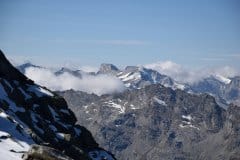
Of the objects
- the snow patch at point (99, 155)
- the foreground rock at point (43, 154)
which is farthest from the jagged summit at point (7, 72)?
the foreground rock at point (43, 154)

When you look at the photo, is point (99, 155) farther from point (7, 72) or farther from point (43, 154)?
point (43, 154)

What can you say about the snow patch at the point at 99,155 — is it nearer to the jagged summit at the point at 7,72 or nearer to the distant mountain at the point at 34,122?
the distant mountain at the point at 34,122

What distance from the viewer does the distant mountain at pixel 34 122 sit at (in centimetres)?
9431

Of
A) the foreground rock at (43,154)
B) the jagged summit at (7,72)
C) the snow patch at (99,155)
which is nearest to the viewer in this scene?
the foreground rock at (43,154)

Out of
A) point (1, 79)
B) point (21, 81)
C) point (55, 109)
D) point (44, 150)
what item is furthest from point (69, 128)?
point (44, 150)

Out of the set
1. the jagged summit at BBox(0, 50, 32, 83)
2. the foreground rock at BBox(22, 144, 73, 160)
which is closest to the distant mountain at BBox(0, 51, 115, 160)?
the jagged summit at BBox(0, 50, 32, 83)

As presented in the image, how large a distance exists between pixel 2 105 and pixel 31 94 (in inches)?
1201

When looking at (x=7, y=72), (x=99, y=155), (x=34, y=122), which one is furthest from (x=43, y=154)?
(x=99, y=155)

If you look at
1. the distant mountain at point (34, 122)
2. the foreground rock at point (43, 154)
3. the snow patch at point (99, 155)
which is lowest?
the snow patch at point (99, 155)

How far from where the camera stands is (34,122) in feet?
406

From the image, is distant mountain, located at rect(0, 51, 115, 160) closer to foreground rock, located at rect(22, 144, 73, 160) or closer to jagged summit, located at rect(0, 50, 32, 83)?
jagged summit, located at rect(0, 50, 32, 83)

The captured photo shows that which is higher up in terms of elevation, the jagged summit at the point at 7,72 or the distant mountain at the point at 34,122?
the jagged summit at the point at 7,72

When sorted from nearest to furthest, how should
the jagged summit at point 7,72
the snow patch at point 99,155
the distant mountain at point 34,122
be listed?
the distant mountain at point 34,122 → the jagged summit at point 7,72 → the snow patch at point 99,155

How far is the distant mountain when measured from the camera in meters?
94.3
